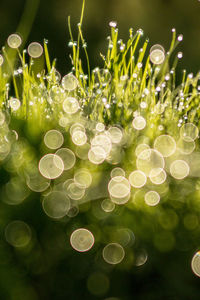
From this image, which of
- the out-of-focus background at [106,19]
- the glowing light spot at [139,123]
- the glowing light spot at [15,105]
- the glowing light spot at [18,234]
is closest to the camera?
the glowing light spot at [18,234]

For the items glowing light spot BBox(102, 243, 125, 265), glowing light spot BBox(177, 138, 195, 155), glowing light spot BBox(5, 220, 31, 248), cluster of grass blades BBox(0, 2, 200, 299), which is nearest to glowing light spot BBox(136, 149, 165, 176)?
cluster of grass blades BBox(0, 2, 200, 299)

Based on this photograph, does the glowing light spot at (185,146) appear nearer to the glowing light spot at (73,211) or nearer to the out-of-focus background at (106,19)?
the glowing light spot at (73,211)

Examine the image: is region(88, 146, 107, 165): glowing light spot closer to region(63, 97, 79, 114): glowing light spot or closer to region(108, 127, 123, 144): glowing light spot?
region(108, 127, 123, 144): glowing light spot

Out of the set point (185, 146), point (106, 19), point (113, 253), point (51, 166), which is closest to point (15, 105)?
point (51, 166)

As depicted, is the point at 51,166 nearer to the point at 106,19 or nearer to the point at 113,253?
the point at 113,253

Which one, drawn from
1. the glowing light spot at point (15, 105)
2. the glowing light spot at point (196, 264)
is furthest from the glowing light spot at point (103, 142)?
the glowing light spot at point (15, 105)

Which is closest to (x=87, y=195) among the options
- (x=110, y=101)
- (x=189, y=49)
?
(x=110, y=101)
